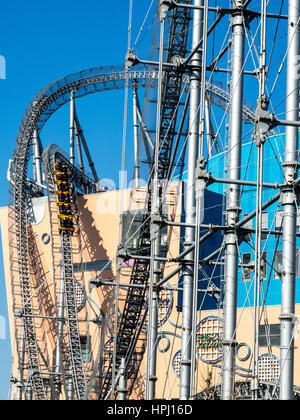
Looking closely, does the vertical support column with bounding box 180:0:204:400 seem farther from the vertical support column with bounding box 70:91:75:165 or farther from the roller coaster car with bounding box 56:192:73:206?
the vertical support column with bounding box 70:91:75:165

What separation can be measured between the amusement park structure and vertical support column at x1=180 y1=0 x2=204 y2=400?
0.04 meters

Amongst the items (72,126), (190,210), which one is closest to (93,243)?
(72,126)

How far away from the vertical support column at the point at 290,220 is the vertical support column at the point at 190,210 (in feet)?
25.1

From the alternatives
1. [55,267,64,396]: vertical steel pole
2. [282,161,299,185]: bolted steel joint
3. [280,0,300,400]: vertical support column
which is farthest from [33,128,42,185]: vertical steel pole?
[282,161,299,185]: bolted steel joint

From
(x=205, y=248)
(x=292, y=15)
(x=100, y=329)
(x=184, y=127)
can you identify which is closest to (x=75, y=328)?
(x=100, y=329)

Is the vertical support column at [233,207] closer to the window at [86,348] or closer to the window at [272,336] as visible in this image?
the window at [272,336]

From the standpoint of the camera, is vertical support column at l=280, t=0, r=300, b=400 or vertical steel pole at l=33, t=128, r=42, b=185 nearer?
vertical support column at l=280, t=0, r=300, b=400

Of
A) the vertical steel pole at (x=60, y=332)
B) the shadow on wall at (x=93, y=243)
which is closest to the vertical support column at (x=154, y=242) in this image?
the vertical steel pole at (x=60, y=332)

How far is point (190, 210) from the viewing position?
2561 cm

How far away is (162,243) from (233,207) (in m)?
25.1

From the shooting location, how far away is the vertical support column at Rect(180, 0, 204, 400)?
24447mm

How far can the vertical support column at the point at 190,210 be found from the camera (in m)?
24.4
